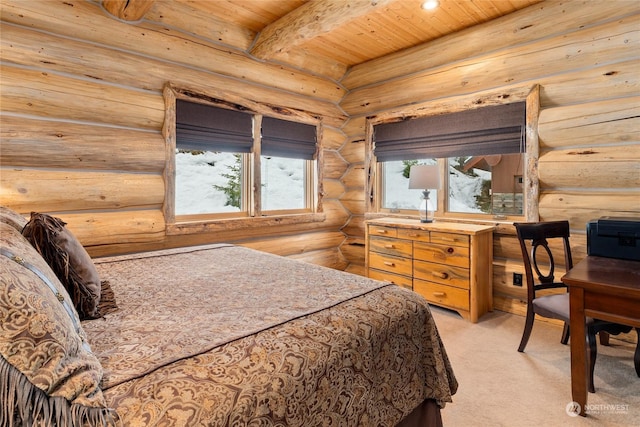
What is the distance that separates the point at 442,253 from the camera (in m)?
3.29

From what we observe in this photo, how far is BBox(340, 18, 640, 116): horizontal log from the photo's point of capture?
267 cm

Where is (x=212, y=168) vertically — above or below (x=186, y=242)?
above

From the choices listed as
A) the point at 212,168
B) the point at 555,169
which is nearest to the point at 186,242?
the point at 212,168

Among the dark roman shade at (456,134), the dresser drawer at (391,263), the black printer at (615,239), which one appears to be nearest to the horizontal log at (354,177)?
the dark roman shade at (456,134)

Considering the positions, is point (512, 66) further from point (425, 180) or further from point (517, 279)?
point (517, 279)

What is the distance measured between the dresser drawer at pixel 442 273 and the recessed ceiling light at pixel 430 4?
2356 millimetres

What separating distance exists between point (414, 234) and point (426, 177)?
611 millimetres

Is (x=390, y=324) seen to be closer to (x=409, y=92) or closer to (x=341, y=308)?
(x=341, y=308)

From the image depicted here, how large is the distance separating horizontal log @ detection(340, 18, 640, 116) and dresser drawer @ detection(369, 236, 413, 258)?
1631 millimetres

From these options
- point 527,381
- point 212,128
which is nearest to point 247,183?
point 212,128

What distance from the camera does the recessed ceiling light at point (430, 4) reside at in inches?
117

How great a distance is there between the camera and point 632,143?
8.61 feet

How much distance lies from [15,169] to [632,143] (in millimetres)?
4508

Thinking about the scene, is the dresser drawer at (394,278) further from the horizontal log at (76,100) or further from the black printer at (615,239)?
the horizontal log at (76,100)
